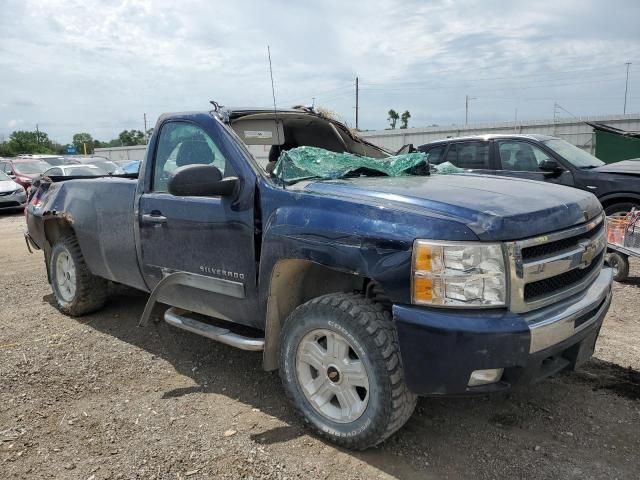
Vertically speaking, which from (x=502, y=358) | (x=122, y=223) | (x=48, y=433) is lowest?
(x=48, y=433)

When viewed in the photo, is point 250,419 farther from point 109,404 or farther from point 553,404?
point 553,404

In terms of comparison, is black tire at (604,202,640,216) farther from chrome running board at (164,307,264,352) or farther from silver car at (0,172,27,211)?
silver car at (0,172,27,211)

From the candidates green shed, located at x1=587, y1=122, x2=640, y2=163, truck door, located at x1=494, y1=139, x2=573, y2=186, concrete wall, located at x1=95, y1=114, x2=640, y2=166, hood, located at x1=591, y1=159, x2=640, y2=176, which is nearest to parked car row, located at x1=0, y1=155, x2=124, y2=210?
concrete wall, located at x1=95, y1=114, x2=640, y2=166

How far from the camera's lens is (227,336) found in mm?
3445

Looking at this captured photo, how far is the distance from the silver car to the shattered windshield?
14.8 metres

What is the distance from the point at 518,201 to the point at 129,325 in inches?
150

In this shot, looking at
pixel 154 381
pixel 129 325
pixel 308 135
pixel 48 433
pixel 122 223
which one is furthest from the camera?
pixel 129 325

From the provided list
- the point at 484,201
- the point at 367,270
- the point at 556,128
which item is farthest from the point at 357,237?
the point at 556,128

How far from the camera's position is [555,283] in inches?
108

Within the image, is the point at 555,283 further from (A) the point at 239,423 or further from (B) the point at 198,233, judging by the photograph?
(B) the point at 198,233

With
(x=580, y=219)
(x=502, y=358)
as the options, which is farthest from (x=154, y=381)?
(x=580, y=219)

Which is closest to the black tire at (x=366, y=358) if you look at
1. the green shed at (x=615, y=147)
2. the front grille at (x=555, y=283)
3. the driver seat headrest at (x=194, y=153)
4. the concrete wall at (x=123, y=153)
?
the front grille at (x=555, y=283)

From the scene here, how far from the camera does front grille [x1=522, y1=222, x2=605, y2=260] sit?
2.56 metres

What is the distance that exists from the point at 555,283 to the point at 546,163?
17.7 ft
